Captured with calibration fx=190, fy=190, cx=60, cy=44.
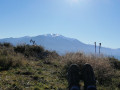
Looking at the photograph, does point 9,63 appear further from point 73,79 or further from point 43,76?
point 73,79

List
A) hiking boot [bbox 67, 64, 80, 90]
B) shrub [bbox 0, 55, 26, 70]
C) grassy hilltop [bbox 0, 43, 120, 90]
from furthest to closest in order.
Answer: shrub [bbox 0, 55, 26, 70], grassy hilltop [bbox 0, 43, 120, 90], hiking boot [bbox 67, 64, 80, 90]

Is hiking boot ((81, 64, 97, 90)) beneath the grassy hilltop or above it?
above

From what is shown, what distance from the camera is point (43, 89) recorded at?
4523 millimetres

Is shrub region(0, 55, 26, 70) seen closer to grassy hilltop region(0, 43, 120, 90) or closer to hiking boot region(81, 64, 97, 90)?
grassy hilltop region(0, 43, 120, 90)

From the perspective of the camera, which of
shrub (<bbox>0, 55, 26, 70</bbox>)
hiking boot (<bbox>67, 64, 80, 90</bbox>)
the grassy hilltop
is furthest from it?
shrub (<bbox>0, 55, 26, 70</bbox>)

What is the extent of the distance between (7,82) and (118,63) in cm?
641

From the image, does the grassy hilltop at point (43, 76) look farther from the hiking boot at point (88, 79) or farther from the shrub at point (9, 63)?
the hiking boot at point (88, 79)

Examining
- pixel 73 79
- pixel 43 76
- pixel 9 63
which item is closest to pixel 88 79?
pixel 73 79

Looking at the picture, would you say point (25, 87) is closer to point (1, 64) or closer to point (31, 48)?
point (1, 64)

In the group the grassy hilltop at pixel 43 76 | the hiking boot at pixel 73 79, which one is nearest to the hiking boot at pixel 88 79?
the hiking boot at pixel 73 79

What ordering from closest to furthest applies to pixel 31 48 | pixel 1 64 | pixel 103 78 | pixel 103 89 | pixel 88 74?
pixel 88 74 → pixel 103 89 → pixel 103 78 → pixel 1 64 → pixel 31 48

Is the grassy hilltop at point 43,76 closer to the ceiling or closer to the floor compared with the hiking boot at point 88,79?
closer to the floor

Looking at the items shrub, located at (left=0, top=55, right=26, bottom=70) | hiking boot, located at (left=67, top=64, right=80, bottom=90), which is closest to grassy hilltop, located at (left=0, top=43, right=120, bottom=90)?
shrub, located at (left=0, top=55, right=26, bottom=70)

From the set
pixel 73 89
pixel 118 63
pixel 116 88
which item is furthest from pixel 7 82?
pixel 118 63
